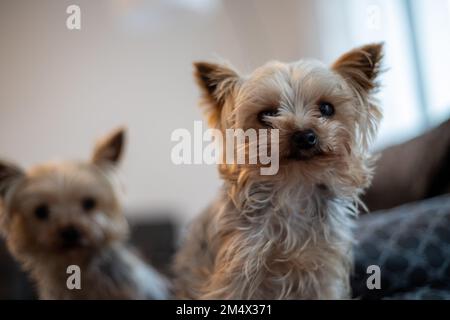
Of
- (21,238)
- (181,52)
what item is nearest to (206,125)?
(181,52)

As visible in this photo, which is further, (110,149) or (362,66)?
(110,149)

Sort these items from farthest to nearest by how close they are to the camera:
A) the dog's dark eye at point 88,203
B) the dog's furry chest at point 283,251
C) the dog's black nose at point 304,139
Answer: the dog's dark eye at point 88,203
the dog's furry chest at point 283,251
the dog's black nose at point 304,139

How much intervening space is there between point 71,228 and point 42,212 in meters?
0.13

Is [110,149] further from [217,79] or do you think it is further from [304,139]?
[304,139]

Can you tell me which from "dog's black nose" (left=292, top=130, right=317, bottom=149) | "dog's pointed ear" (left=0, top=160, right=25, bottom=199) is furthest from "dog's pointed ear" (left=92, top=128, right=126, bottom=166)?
"dog's black nose" (left=292, top=130, right=317, bottom=149)

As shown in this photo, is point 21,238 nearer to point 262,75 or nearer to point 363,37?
point 262,75

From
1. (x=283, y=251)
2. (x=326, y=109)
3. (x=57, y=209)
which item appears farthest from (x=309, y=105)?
(x=57, y=209)

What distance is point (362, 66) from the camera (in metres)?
1.16

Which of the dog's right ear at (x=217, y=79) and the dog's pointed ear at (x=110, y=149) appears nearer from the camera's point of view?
the dog's right ear at (x=217, y=79)

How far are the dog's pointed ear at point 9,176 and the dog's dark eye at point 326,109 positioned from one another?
0.94 m

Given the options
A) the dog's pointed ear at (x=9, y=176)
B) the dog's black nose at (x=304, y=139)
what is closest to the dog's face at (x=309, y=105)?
the dog's black nose at (x=304, y=139)

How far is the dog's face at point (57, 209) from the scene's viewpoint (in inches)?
58.3

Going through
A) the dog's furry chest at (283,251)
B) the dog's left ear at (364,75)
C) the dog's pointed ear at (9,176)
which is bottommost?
the dog's furry chest at (283,251)

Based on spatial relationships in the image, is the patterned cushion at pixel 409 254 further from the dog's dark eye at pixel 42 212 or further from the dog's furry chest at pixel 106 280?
the dog's dark eye at pixel 42 212
